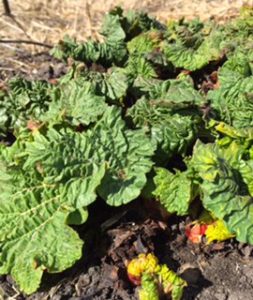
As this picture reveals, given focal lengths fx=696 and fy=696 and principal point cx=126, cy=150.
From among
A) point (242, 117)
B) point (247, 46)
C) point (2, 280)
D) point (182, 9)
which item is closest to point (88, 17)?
point (182, 9)

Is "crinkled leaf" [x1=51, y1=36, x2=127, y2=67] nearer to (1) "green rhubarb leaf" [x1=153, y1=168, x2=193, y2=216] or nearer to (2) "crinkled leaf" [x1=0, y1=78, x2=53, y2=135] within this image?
(2) "crinkled leaf" [x1=0, y1=78, x2=53, y2=135]

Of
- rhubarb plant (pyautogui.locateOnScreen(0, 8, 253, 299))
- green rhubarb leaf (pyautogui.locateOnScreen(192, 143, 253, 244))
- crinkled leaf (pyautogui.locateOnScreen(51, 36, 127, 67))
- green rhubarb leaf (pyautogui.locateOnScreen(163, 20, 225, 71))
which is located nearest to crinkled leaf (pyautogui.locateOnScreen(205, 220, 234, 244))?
rhubarb plant (pyautogui.locateOnScreen(0, 8, 253, 299))

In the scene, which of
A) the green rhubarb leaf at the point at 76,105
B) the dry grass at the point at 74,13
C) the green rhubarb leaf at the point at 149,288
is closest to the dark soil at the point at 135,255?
the green rhubarb leaf at the point at 149,288

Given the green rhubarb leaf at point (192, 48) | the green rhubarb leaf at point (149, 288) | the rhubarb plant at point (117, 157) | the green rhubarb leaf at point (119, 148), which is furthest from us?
the green rhubarb leaf at point (192, 48)

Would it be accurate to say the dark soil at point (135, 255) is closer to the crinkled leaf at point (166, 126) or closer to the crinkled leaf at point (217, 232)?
the crinkled leaf at point (217, 232)

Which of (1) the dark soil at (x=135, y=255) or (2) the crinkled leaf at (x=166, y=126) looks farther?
(2) the crinkled leaf at (x=166, y=126)

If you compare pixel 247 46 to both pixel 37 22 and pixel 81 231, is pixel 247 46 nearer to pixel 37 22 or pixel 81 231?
pixel 81 231

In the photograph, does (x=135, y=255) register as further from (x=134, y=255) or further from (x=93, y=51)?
(x=93, y=51)
